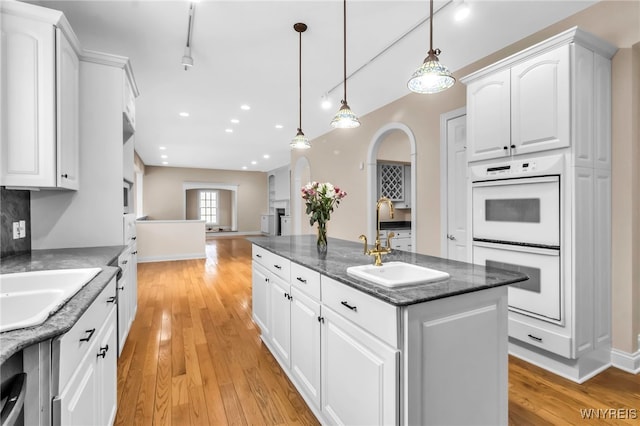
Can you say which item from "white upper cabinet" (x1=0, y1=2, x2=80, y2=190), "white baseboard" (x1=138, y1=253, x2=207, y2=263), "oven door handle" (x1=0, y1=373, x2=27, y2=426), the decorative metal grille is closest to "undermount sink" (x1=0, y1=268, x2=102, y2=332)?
"oven door handle" (x1=0, y1=373, x2=27, y2=426)

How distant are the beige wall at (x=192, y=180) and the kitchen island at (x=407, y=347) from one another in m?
11.0

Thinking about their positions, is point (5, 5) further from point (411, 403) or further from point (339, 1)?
point (411, 403)

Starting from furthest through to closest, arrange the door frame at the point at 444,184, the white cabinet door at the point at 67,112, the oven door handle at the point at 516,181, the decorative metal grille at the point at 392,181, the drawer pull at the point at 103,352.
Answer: the decorative metal grille at the point at 392,181
the door frame at the point at 444,184
the oven door handle at the point at 516,181
the white cabinet door at the point at 67,112
the drawer pull at the point at 103,352

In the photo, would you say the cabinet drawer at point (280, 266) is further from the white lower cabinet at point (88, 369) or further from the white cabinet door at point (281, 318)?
the white lower cabinet at point (88, 369)

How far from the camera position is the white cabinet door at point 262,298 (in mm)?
2528

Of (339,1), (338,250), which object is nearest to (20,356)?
(338,250)

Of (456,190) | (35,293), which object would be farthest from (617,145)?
(35,293)

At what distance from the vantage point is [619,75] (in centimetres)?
225

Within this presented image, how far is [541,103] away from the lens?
2201 millimetres

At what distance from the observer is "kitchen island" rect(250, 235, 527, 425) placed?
116cm

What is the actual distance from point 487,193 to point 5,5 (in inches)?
138

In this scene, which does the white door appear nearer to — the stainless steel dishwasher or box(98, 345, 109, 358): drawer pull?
box(98, 345, 109, 358): drawer pull

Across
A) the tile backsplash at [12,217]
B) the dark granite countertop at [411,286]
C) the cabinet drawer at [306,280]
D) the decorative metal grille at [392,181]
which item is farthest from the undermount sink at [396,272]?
the decorative metal grille at [392,181]

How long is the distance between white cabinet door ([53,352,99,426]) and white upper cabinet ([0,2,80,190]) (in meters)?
1.28
